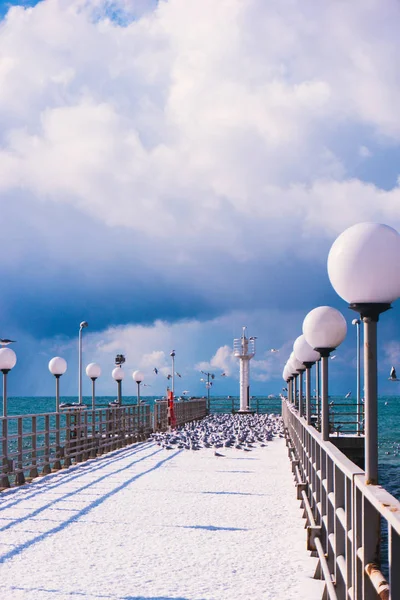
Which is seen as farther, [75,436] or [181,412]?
[181,412]

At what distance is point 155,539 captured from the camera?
25.9ft

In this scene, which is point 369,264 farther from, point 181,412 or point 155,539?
point 181,412

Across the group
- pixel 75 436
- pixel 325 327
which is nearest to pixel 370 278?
pixel 325 327

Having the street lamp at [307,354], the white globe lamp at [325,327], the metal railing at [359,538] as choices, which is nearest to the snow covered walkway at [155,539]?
the metal railing at [359,538]

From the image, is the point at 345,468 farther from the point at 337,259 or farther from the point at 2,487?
the point at 2,487

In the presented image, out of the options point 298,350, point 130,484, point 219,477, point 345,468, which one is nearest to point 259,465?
point 219,477

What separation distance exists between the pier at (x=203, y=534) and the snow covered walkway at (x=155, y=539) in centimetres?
1

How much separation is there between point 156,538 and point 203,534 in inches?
21.5

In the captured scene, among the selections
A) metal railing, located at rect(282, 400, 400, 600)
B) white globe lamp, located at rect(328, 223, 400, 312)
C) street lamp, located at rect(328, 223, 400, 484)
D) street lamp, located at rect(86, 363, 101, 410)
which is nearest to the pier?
metal railing, located at rect(282, 400, 400, 600)

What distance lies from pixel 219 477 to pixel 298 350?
3977 millimetres

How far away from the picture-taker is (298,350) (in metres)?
10.8

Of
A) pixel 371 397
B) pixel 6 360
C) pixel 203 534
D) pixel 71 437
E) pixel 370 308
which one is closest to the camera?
pixel 371 397

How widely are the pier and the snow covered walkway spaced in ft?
0.04

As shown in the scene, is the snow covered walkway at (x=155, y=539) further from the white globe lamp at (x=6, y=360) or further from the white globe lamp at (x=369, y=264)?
the white globe lamp at (x=6, y=360)
